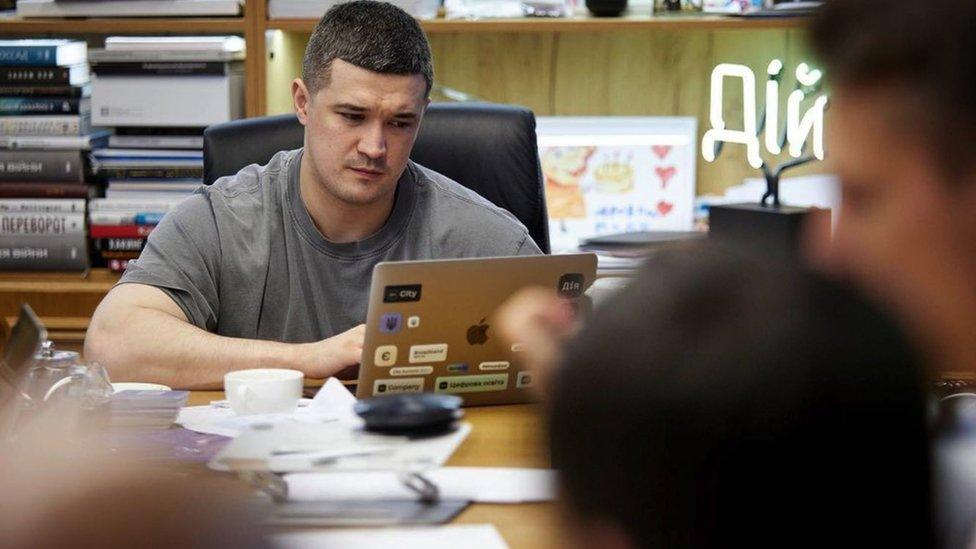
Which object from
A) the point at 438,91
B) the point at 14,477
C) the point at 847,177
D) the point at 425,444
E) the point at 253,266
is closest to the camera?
the point at 14,477

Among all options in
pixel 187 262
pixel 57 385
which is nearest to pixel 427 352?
pixel 57 385

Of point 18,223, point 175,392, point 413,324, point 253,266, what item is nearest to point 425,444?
point 413,324

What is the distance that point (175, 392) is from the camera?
1.59m

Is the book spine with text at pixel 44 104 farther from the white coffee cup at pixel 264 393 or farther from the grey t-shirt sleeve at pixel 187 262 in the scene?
the white coffee cup at pixel 264 393

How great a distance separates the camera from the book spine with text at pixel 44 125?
9.40 ft

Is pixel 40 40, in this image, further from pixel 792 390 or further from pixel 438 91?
pixel 792 390

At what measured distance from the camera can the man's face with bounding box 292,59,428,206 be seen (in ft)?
6.70

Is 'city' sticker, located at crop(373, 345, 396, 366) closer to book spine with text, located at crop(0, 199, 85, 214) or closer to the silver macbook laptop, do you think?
the silver macbook laptop

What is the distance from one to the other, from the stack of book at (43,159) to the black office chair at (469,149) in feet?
2.52

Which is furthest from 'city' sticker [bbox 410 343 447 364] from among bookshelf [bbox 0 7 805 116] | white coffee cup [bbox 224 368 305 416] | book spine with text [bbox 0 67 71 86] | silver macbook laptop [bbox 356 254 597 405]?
book spine with text [bbox 0 67 71 86]

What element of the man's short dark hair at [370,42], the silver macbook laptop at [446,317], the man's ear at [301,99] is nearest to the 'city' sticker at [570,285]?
the silver macbook laptop at [446,317]

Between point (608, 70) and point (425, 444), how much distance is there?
6.55 ft

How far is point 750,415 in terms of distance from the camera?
0.40 m

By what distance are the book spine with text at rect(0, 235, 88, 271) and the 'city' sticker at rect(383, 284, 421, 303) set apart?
156 cm
